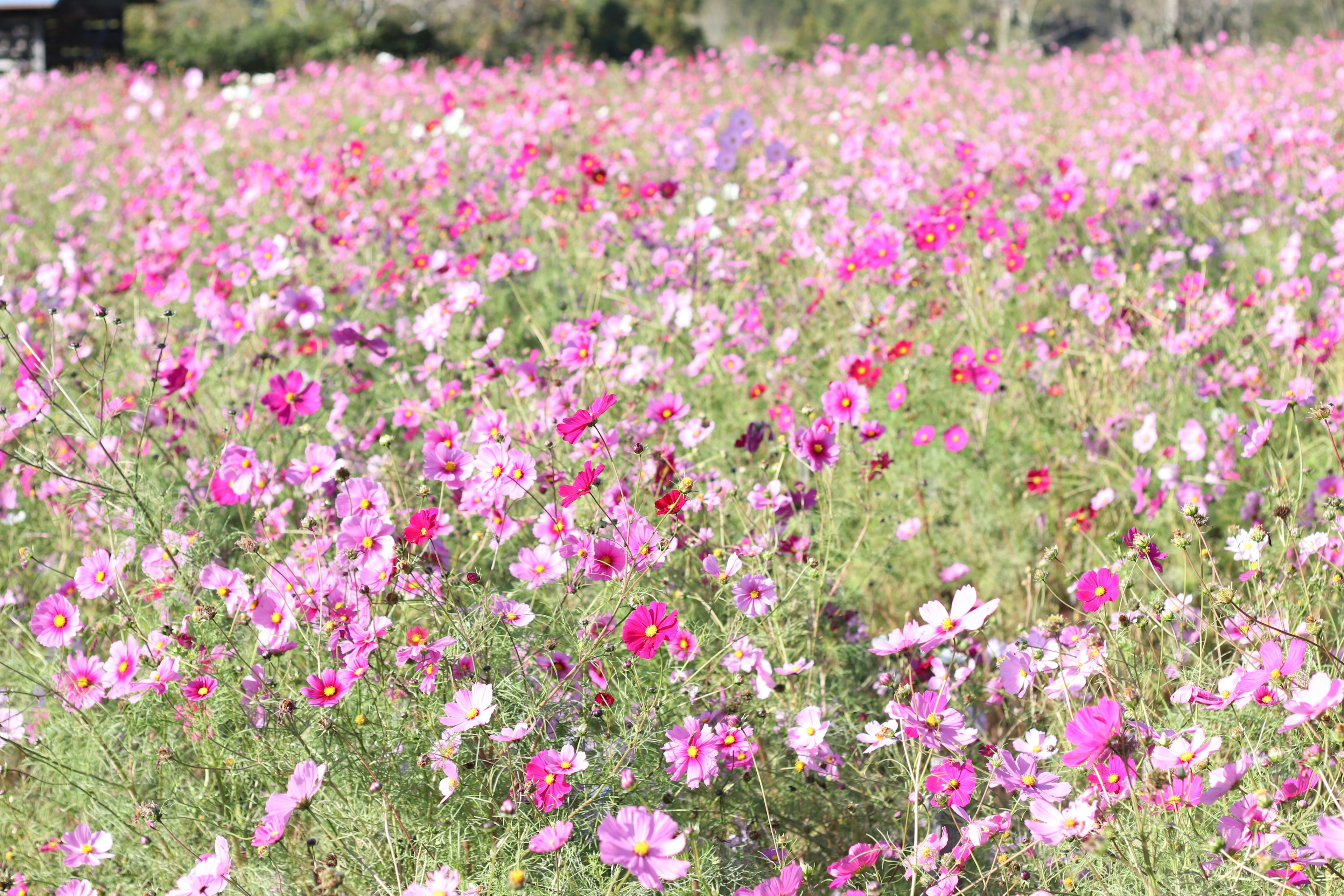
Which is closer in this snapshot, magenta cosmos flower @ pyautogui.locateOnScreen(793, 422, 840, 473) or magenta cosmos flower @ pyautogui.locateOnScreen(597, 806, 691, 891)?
magenta cosmos flower @ pyautogui.locateOnScreen(597, 806, 691, 891)

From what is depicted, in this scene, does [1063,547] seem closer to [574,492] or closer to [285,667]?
[574,492]

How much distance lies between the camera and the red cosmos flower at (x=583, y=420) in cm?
148

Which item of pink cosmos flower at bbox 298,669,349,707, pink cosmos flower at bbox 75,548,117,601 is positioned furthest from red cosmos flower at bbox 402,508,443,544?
pink cosmos flower at bbox 75,548,117,601

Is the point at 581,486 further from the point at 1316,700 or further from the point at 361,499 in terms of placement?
the point at 1316,700

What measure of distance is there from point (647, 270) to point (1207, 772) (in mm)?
2620

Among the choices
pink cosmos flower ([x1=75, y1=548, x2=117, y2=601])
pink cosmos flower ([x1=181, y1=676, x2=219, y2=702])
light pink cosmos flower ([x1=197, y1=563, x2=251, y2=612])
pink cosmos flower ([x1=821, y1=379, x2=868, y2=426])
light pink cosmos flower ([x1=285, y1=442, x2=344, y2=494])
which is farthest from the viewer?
pink cosmos flower ([x1=821, y1=379, x2=868, y2=426])

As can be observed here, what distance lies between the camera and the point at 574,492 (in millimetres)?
1521

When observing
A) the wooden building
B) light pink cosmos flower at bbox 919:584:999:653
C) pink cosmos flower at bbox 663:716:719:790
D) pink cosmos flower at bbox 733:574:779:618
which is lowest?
pink cosmos flower at bbox 663:716:719:790

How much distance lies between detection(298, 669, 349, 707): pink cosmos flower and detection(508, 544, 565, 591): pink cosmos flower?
0.33 meters

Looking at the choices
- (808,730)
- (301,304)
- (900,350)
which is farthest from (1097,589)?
(301,304)

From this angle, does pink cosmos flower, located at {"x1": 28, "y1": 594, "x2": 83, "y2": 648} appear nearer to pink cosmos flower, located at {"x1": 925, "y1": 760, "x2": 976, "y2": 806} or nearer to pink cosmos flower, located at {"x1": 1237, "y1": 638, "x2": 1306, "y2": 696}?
pink cosmos flower, located at {"x1": 925, "y1": 760, "x2": 976, "y2": 806}

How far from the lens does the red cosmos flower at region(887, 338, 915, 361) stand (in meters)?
2.65

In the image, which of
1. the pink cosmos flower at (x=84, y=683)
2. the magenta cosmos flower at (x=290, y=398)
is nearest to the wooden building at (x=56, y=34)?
the magenta cosmos flower at (x=290, y=398)

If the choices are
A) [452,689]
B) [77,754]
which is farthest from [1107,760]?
[77,754]
